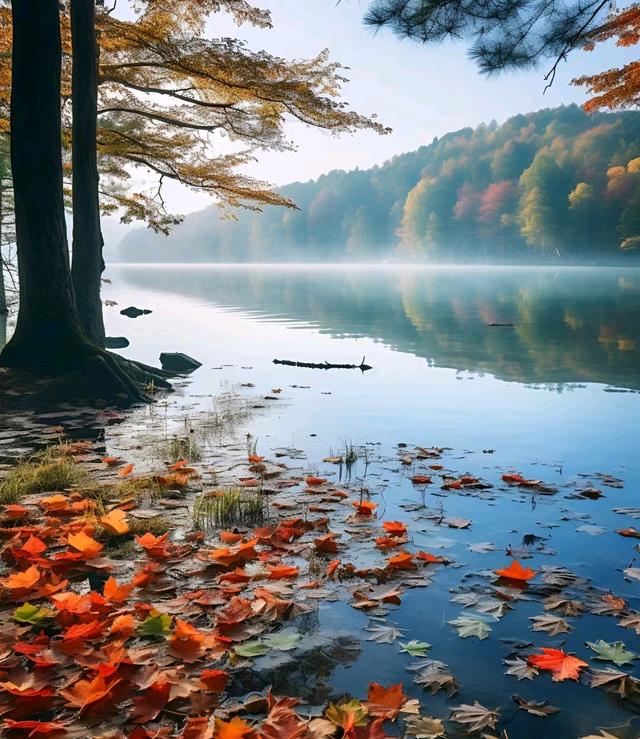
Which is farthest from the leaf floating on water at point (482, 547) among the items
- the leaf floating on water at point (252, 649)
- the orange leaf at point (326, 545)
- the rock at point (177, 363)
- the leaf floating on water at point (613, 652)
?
the rock at point (177, 363)

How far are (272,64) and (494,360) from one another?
25.6ft

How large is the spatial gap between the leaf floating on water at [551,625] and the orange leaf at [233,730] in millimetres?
1547

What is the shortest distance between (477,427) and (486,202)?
110 meters

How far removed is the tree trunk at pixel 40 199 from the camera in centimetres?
821

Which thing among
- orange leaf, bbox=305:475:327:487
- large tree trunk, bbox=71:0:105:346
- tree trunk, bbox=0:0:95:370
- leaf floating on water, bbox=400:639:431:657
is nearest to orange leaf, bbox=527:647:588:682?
leaf floating on water, bbox=400:639:431:657

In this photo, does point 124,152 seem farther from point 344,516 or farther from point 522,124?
point 522,124

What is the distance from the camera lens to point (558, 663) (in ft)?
8.84

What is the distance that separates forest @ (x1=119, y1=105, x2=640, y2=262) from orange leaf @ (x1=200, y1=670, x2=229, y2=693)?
65.0 ft

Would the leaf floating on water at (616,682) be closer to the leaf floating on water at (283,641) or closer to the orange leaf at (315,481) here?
the leaf floating on water at (283,641)

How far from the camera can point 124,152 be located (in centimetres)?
1531

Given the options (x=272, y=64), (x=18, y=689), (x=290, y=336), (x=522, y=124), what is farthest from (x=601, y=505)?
(x=522, y=124)

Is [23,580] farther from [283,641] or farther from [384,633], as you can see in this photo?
[384,633]

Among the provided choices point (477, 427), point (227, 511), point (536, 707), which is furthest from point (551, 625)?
point (477, 427)

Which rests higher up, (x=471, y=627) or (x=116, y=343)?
(x=471, y=627)
